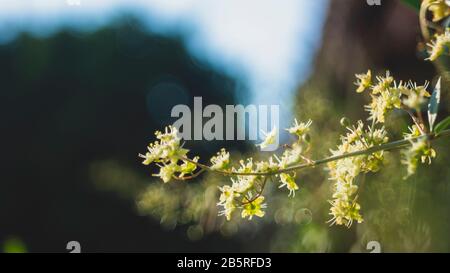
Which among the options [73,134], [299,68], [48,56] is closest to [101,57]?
[48,56]

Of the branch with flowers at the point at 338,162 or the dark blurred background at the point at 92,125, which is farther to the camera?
the dark blurred background at the point at 92,125

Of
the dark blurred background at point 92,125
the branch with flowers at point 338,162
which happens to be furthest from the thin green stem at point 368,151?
the dark blurred background at point 92,125

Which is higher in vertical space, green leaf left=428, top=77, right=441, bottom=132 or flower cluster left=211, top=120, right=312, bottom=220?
green leaf left=428, top=77, right=441, bottom=132

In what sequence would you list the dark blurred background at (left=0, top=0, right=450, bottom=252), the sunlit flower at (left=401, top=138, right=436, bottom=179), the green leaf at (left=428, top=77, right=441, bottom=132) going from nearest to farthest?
the sunlit flower at (left=401, top=138, right=436, bottom=179) < the green leaf at (left=428, top=77, right=441, bottom=132) < the dark blurred background at (left=0, top=0, right=450, bottom=252)

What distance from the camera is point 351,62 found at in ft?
8.21

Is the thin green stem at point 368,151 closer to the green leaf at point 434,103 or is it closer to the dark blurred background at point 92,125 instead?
the green leaf at point 434,103

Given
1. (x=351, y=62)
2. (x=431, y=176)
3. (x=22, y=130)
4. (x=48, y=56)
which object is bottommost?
(x=431, y=176)

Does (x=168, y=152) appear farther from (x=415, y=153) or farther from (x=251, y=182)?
(x=415, y=153)

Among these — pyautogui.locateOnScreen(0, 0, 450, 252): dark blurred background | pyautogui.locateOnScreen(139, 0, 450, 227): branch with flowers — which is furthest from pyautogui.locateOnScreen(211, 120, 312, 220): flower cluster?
pyautogui.locateOnScreen(0, 0, 450, 252): dark blurred background

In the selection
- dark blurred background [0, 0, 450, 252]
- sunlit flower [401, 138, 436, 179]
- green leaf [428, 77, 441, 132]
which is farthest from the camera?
dark blurred background [0, 0, 450, 252]

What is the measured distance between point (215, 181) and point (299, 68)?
Answer: 996 mm

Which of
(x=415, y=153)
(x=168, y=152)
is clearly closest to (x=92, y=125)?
(x=168, y=152)

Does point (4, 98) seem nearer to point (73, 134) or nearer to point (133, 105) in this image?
point (73, 134)

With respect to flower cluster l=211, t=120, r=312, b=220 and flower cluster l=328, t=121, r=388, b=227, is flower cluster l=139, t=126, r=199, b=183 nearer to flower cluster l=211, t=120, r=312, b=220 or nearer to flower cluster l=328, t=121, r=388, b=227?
flower cluster l=211, t=120, r=312, b=220
